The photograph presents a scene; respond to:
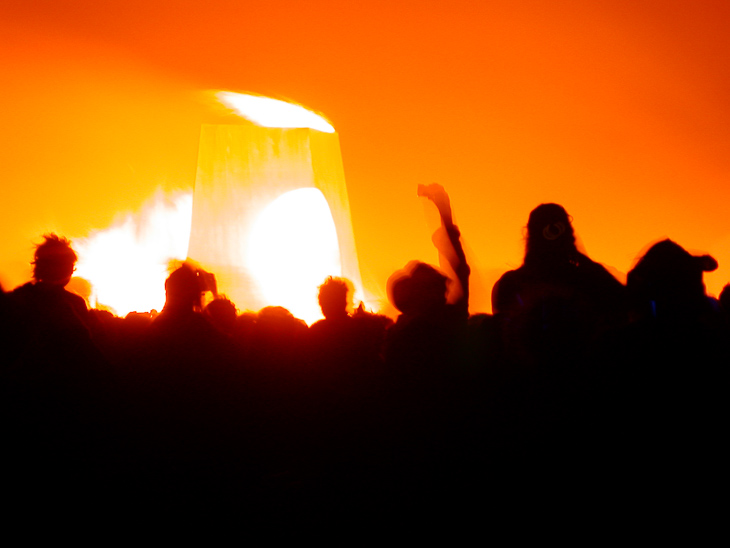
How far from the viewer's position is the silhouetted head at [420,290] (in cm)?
180

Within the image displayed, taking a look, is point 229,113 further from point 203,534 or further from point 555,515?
point 555,515

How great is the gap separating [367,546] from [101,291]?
137 inches

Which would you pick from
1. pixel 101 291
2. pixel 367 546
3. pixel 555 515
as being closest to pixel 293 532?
pixel 367 546

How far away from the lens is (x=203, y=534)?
1747 mm

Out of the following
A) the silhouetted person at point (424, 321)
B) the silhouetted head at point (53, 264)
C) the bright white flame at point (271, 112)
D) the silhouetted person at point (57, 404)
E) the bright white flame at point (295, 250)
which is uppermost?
the bright white flame at point (271, 112)

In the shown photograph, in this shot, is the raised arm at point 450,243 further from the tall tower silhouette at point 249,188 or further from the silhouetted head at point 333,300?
the tall tower silhouette at point 249,188

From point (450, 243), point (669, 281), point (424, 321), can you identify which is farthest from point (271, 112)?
point (669, 281)

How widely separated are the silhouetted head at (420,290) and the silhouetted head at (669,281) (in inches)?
20.1

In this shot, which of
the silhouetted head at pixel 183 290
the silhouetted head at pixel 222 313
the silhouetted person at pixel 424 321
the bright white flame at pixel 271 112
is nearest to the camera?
the silhouetted person at pixel 424 321

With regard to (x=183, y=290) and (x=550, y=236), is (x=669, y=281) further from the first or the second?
(x=183, y=290)

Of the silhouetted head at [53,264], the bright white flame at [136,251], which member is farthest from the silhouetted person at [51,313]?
the bright white flame at [136,251]

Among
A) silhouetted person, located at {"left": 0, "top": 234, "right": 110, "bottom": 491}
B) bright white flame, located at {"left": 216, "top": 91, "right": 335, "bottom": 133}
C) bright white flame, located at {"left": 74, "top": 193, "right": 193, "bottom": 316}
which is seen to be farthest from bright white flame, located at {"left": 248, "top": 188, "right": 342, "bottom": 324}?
silhouetted person, located at {"left": 0, "top": 234, "right": 110, "bottom": 491}

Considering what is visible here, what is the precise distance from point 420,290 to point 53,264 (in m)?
1.12

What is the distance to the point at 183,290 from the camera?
190cm
